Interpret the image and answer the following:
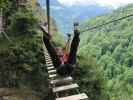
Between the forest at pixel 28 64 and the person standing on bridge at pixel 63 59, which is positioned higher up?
the person standing on bridge at pixel 63 59

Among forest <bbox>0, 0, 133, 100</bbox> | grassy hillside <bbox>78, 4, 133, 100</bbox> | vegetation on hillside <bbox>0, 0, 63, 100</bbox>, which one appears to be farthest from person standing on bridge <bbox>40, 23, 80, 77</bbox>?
grassy hillside <bbox>78, 4, 133, 100</bbox>

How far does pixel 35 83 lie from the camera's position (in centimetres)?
1384

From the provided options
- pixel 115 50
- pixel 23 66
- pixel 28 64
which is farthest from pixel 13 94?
pixel 115 50

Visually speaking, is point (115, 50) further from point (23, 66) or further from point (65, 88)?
point (65, 88)

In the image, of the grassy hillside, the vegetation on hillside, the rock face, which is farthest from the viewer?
the grassy hillside

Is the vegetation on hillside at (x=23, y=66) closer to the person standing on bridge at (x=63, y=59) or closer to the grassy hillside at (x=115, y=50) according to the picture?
the person standing on bridge at (x=63, y=59)

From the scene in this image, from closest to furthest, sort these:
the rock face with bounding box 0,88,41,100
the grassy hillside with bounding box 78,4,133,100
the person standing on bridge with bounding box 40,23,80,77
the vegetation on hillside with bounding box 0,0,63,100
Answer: the person standing on bridge with bounding box 40,23,80,77 → the rock face with bounding box 0,88,41,100 → the vegetation on hillside with bounding box 0,0,63,100 → the grassy hillside with bounding box 78,4,133,100

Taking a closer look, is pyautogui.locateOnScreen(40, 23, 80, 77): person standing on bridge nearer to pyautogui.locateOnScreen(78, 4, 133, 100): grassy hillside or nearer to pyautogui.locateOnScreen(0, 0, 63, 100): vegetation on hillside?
pyautogui.locateOnScreen(0, 0, 63, 100): vegetation on hillside

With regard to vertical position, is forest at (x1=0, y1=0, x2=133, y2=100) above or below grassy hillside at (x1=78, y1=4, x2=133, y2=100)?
above

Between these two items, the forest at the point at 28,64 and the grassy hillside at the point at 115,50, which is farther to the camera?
the grassy hillside at the point at 115,50

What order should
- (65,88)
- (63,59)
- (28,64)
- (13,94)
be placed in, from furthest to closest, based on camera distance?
(28,64) < (13,94) < (63,59) < (65,88)

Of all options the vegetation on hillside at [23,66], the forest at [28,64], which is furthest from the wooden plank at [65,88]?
the vegetation on hillside at [23,66]

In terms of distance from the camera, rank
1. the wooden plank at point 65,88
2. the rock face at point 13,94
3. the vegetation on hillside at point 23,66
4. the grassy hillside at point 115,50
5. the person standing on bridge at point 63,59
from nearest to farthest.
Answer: the wooden plank at point 65,88, the person standing on bridge at point 63,59, the rock face at point 13,94, the vegetation on hillside at point 23,66, the grassy hillside at point 115,50

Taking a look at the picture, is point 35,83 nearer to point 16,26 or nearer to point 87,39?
point 16,26
